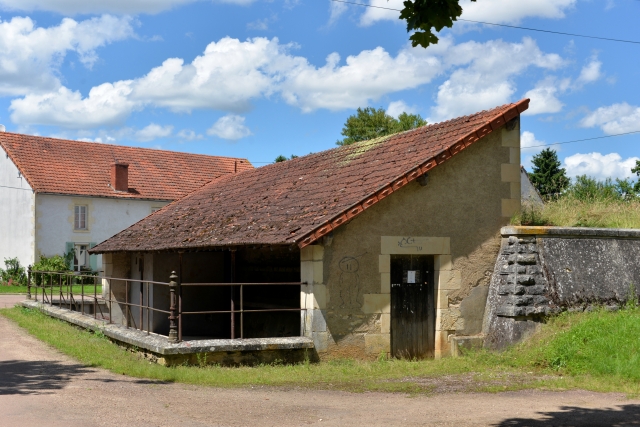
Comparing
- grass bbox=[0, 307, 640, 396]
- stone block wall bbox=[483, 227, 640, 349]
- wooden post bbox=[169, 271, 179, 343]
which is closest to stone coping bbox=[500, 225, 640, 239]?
stone block wall bbox=[483, 227, 640, 349]

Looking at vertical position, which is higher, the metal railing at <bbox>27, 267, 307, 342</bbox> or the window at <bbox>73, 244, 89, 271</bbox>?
the window at <bbox>73, 244, 89, 271</bbox>

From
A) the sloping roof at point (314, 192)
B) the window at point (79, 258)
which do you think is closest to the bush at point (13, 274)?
the window at point (79, 258)

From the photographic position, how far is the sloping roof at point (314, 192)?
1241cm

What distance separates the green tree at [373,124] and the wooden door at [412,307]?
34092 millimetres

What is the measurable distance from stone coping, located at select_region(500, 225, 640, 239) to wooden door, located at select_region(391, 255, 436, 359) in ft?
5.11

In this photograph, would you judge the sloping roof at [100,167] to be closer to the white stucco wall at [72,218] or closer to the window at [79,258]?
the white stucco wall at [72,218]

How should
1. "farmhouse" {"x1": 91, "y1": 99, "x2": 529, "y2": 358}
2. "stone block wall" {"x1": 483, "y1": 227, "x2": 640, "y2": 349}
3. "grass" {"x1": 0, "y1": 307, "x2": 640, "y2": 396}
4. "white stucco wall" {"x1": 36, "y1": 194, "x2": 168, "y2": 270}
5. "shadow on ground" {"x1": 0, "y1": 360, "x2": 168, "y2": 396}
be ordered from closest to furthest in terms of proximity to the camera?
"shadow on ground" {"x1": 0, "y1": 360, "x2": 168, "y2": 396} < "grass" {"x1": 0, "y1": 307, "x2": 640, "y2": 396} < "farmhouse" {"x1": 91, "y1": 99, "x2": 529, "y2": 358} < "stone block wall" {"x1": 483, "y1": 227, "x2": 640, "y2": 349} < "white stucco wall" {"x1": 36, "y1": 194, "x2": 168, "y2": 270}

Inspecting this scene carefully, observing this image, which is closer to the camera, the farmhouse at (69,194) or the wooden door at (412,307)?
the wooden door at (412,307)

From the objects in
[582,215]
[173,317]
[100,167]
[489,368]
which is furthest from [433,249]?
[100,167]

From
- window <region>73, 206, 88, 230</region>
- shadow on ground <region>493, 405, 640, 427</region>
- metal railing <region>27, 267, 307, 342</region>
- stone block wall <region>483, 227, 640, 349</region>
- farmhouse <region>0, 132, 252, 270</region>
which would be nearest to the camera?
shadow on ground <region>493, 405, 640, 427</region>

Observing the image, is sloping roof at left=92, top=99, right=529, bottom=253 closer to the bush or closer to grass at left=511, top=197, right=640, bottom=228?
grass at left=511, top=197, right=640, bottom=228

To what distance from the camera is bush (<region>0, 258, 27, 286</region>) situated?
3350 cm

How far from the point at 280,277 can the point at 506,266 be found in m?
4.48

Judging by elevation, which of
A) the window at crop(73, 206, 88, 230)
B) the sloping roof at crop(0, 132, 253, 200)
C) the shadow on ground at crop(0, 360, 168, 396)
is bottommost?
the shadow on ground at crop(0, 360, 168, 396)
